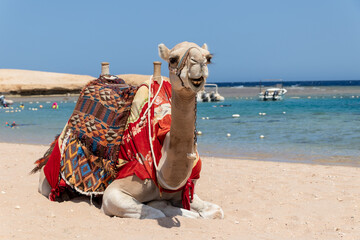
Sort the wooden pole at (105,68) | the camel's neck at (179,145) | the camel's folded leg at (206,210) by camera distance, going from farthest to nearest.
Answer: the wooden pole at (105,68) < the camel's folded leg at (206,210) < the camel's neck at (179,145)

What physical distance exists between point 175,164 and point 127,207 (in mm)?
761

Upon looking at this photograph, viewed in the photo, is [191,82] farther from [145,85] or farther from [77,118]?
[77,118]

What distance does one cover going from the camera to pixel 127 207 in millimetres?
4547

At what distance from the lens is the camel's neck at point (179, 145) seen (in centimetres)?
377

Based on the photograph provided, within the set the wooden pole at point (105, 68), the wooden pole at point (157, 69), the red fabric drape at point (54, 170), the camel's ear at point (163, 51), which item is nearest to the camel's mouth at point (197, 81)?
the camel's ear at point (163, 51)

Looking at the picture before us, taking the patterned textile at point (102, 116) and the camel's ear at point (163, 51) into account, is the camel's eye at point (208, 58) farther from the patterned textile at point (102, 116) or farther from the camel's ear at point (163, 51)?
the patterned textile at point (102, 116)

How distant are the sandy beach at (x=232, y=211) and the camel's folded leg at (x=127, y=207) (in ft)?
0.29

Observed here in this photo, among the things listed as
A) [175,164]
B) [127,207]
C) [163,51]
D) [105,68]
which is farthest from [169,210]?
[105,68]

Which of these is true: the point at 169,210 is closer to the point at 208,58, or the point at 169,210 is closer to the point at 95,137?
the point at 95,137

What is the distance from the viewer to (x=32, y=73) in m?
61.3

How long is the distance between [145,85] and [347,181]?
378cm

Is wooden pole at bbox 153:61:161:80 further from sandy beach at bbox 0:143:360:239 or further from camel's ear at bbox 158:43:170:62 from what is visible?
sandy beach at bbox 0:143:360:239

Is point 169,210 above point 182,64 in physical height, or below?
below

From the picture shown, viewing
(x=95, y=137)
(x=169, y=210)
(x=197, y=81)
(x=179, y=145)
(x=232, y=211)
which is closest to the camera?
(x=197, y=81)
